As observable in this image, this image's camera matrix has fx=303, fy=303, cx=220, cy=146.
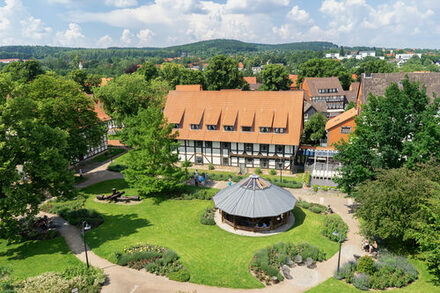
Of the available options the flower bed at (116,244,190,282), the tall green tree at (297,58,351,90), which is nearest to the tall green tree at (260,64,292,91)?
the tall green tree at (297,58,351,90)

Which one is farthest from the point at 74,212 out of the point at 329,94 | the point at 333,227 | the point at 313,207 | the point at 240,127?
the point at 329,94

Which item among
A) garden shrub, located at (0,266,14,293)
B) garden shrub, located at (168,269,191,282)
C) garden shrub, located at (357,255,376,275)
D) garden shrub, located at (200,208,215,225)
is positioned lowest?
garden shrub, located at (168,269,191,282)

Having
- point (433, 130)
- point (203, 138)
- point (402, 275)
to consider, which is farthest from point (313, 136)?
point (402, 275)

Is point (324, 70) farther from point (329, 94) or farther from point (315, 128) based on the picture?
point (315, 128)

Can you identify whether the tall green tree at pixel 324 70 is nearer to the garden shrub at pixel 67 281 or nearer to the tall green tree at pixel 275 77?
the tall green tree at pixel 275 77

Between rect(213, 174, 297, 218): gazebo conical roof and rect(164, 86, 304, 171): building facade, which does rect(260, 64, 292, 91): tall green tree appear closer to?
rect(164, 86, 304, 171): building facade

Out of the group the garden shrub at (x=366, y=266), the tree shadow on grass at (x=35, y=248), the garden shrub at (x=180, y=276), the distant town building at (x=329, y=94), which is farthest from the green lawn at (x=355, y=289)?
the distant town building at (x=329, y=94)
